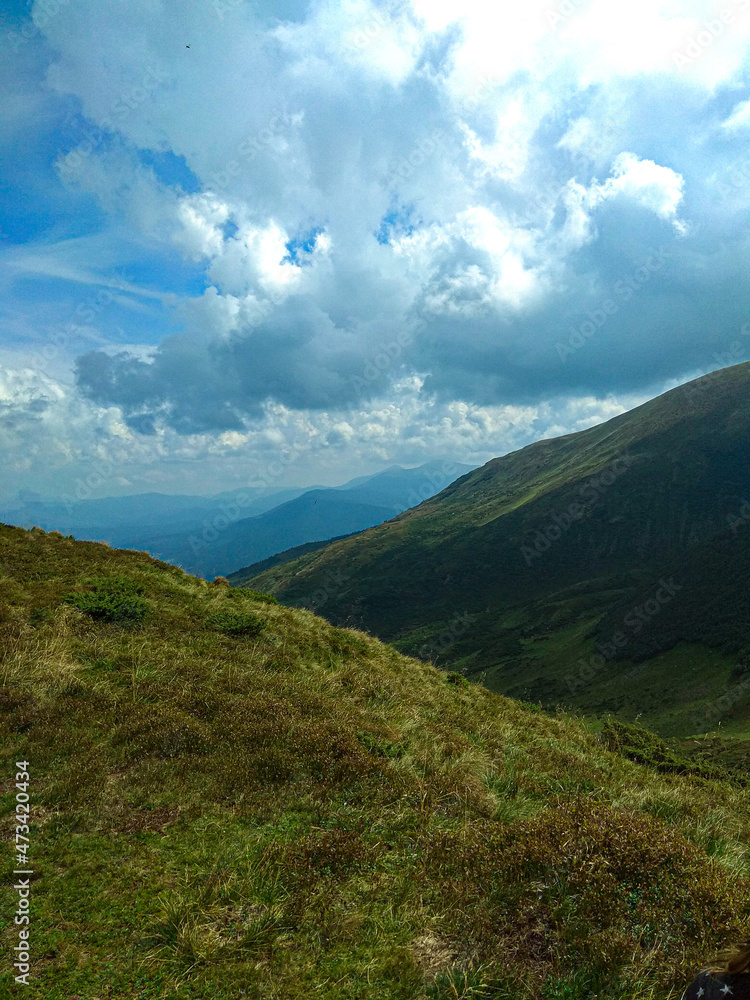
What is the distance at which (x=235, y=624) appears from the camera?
50.8 ft

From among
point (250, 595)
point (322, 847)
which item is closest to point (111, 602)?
point (250, 595)

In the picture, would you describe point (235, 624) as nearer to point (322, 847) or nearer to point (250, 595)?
point (250, 595)

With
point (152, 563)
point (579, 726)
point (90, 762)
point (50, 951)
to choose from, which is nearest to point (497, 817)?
point (50, 951)

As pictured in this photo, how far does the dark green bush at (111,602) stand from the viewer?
14141 millimetres

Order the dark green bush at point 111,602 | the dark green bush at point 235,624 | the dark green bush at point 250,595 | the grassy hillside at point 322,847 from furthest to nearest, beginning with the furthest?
1. the dark green bush at point 250,595
2. the dark green bush at point 235,624
3. the dark green bush at point 111,602
4. the grassy hillside at point 322,847

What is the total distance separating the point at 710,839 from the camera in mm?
7305

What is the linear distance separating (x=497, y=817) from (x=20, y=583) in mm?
16049

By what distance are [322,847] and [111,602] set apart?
1169 centimetres

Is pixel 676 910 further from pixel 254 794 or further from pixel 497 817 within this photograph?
pixel 254 794

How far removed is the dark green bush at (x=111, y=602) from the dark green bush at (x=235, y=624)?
7.18 ft

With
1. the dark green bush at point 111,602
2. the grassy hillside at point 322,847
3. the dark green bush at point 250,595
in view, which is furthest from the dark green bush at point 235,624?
the dark green bush at point 250,595

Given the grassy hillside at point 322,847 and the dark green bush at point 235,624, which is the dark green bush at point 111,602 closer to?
the grassy hillside at point 322,847

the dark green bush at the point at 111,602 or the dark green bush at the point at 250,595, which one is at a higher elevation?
the dark green bush at the point at 111,602

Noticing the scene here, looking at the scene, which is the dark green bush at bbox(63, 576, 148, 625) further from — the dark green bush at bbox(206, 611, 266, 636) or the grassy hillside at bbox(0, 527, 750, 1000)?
the dark green bush at bbox(206, 611, 266, 636)
